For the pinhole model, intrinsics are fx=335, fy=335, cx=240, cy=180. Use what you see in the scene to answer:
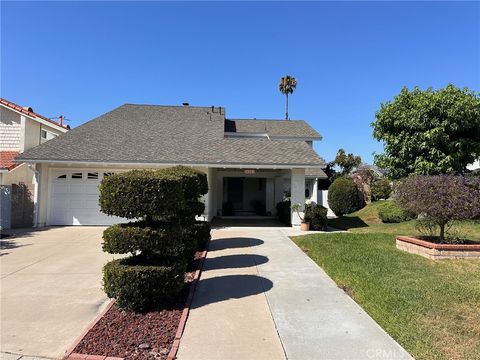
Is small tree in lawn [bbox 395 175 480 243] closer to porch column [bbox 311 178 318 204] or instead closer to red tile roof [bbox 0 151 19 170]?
porch column [bbox 311 178 318 204]

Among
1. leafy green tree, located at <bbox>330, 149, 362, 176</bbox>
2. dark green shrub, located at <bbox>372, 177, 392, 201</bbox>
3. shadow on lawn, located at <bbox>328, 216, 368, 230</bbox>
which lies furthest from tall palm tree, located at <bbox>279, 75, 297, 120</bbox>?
shadow on lawn, located at <bbox>328, 216, 368, 230</bbox>

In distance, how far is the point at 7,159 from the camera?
1455cm

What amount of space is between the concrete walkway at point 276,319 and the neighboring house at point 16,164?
35.0 feet

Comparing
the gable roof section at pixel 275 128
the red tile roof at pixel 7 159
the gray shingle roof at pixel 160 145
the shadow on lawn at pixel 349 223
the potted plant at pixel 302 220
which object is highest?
the gable roof section at pixel 275 128

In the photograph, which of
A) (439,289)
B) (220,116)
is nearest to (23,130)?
(220,116)

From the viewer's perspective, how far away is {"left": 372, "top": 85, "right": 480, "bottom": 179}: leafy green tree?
44.5 ft

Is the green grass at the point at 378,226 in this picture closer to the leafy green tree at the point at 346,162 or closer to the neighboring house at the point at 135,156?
the neighboring house at the point at 135,156

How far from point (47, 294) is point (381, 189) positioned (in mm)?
22311

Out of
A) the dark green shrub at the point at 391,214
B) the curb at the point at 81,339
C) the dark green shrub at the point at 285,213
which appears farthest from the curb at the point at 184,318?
the dark green shrub at the point at 391,214

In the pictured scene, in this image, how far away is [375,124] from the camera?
52.6 feet

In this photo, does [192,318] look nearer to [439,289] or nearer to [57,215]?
[439,289]

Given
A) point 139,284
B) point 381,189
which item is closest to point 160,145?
point 139,284

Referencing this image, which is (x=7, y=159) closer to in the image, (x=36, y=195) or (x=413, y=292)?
(x=36, y=195)

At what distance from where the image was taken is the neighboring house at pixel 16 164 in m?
13.8
